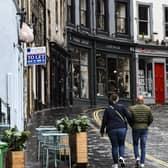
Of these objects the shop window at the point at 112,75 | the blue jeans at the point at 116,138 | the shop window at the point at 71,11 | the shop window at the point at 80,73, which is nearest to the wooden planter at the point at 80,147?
the blue jeans at the point at 116,138

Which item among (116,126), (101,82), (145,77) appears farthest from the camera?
(145,77)

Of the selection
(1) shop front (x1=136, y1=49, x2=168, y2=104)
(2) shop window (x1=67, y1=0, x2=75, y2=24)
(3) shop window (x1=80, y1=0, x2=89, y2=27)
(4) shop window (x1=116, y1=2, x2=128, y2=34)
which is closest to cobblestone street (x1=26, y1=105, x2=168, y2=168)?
(2) shop window (x1=67, y1=0, x2=75, y2=24)

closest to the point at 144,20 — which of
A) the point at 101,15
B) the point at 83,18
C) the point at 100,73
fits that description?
the point at 101,15

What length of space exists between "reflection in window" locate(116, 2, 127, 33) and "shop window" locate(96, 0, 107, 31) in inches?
61.2

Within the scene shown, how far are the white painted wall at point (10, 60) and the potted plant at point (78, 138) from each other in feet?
13.2

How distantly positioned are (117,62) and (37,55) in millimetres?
24546

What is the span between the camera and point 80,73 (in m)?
43.1

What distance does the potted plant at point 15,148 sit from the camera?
10.9 metres

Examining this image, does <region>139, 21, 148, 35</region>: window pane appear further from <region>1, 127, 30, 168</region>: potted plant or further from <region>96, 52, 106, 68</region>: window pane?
<region>1, 127, 30, 168</region>: potted plant

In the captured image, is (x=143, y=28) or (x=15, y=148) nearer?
(x=15, y=148)

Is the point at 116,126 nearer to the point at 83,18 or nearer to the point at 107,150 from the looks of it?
the point at 107,150

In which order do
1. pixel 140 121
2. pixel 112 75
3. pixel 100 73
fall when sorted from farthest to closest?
pixel 112 75 → pixel 100 73 → pixel 140 121

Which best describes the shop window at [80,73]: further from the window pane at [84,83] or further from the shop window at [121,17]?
the shop window at [121,17]

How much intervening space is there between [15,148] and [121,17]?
37.3 metres
